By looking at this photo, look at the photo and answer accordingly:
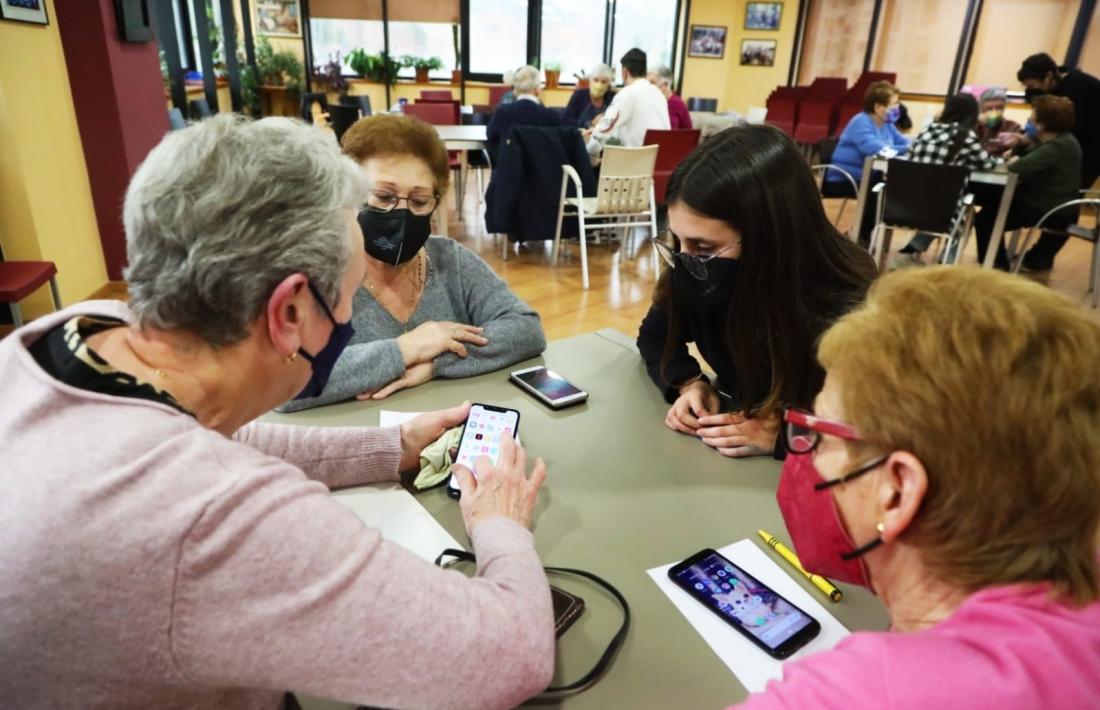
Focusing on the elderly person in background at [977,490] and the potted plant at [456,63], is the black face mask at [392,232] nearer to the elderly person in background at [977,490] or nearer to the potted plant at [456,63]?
the elderly person in background at [977,490]

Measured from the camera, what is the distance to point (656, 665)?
0.81m

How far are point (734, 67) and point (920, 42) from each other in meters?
2.60

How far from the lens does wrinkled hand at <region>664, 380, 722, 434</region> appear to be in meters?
1.36

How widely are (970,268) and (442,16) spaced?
10007 mm

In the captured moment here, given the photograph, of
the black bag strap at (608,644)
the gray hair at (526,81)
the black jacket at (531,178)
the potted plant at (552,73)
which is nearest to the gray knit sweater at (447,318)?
the black bag strap at (608,644)

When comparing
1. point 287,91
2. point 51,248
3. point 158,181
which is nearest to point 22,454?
point 158,181

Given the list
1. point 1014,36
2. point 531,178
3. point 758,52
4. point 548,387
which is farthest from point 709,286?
point 758,52

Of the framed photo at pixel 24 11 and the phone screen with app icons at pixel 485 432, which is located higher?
the framed photo at pixel 24 11

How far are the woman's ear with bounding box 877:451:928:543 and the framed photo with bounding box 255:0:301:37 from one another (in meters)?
10.2

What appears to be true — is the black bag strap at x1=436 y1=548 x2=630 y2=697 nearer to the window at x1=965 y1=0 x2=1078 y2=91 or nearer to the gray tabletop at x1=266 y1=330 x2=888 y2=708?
the gray tabletop at x1=266 y1=330 x2=888 y2=708

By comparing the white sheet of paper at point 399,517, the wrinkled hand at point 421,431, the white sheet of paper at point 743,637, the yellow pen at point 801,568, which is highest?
the wrinkled hand at point 421,431

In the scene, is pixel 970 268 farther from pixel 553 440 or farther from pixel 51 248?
pixel 51 248

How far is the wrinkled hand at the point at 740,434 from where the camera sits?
1.29 meters

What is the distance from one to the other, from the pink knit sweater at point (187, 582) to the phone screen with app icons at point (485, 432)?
449mm
